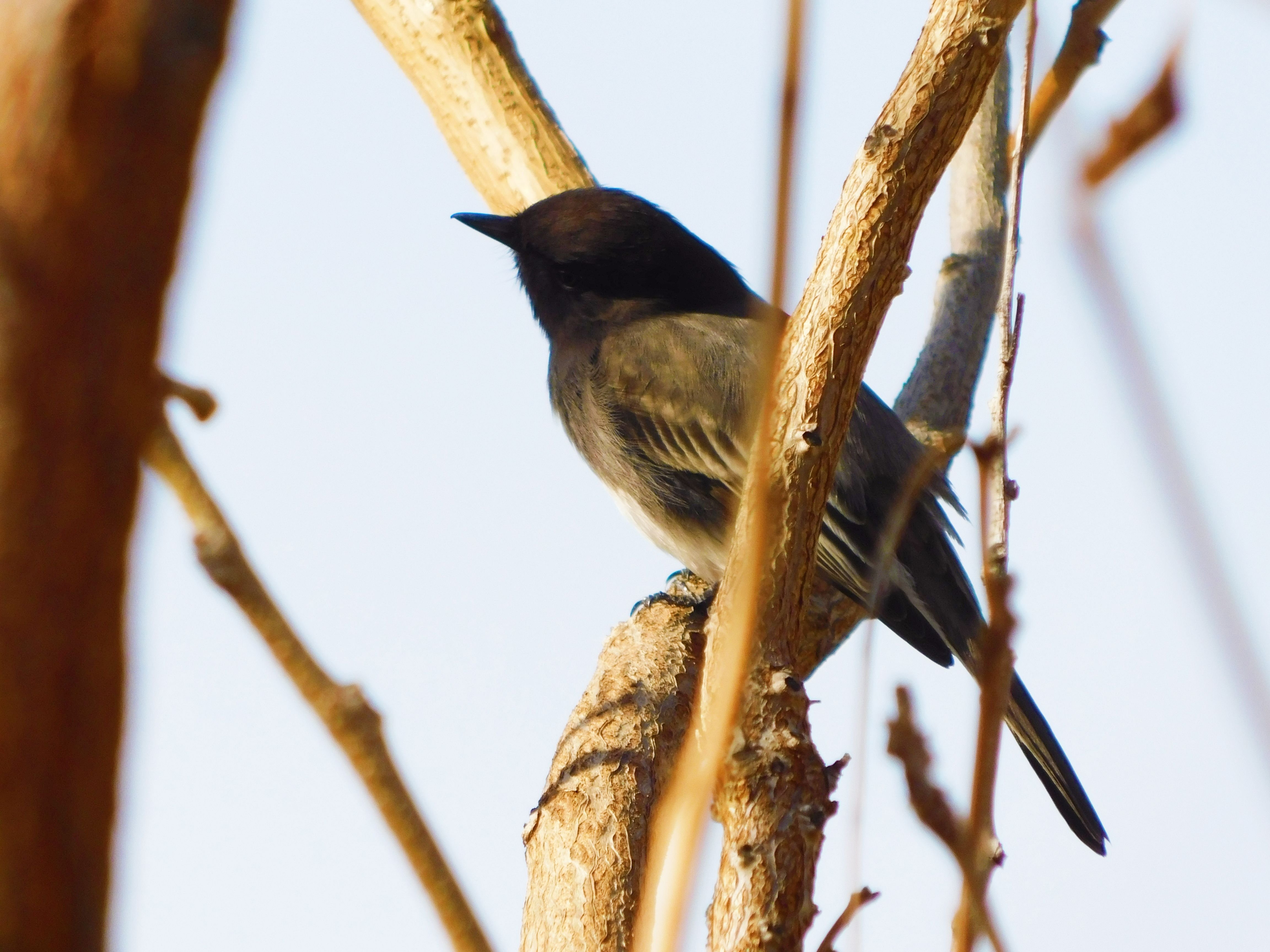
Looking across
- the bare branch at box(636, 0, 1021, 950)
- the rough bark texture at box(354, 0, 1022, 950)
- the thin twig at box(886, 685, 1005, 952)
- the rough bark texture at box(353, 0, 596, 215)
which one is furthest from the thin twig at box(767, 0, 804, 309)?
the rough bark texture at box(353, 0, 596, 215)

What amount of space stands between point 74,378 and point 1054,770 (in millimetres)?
4296

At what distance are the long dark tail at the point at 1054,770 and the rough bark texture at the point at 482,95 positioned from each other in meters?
2.87

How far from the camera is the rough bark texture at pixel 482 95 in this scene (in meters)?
5.46

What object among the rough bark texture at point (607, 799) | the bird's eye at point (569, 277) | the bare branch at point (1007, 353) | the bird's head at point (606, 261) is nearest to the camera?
the bare branch at point (1007, 353)

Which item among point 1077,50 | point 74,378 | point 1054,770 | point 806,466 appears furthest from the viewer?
point 1054,770

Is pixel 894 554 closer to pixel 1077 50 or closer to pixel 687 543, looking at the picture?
pixel 687 543

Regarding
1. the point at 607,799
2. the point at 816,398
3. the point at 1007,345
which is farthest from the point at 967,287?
the point at 1007,345

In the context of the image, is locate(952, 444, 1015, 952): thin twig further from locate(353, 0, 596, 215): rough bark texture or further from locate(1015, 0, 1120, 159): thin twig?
locate(353, 0, 596, 215): rough bark texture

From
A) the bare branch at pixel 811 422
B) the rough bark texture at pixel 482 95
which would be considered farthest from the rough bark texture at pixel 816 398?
the rough bark texture at pixel 482 95

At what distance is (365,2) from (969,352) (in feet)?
9.75

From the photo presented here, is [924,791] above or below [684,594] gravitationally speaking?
below

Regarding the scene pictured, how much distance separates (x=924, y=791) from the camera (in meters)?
0.89

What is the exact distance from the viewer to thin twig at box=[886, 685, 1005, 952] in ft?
2.90

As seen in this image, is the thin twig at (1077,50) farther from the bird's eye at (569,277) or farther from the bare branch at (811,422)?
the bird's eye at (569,277)
